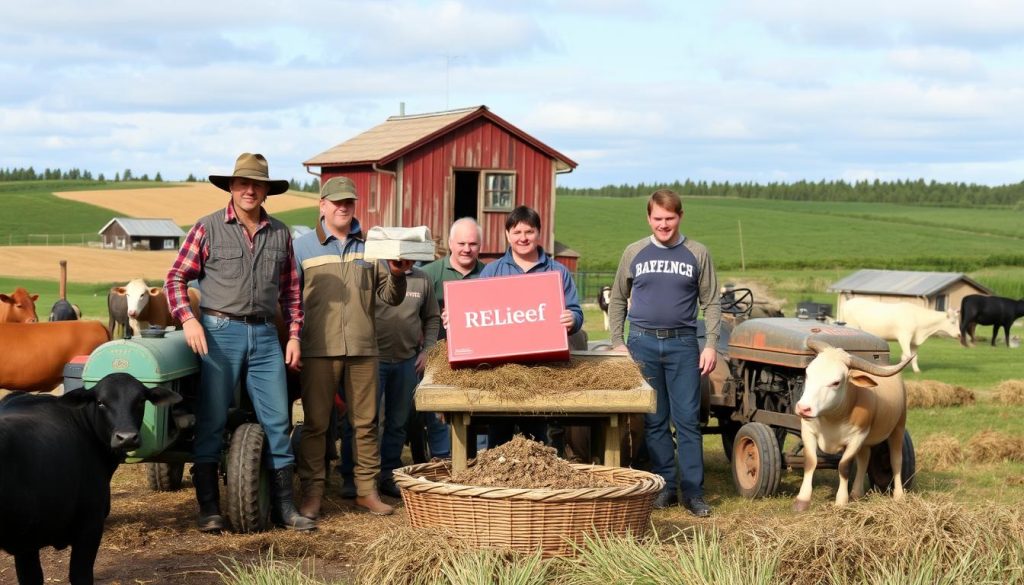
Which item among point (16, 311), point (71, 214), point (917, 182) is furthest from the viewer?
point (917, 182)

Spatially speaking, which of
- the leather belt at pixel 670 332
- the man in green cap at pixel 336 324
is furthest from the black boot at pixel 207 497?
the leather belt at pixel 670 332

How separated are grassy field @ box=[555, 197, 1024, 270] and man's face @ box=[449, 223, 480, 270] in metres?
44.3

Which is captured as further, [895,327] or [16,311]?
[895,327]

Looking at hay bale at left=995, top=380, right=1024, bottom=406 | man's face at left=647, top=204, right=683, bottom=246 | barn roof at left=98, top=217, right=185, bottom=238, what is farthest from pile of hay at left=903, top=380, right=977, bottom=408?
barn roof at left=98, top=217, right=185, bottom=238

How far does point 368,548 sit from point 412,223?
2389cm

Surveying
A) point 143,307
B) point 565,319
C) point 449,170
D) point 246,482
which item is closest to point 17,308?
point 143,307

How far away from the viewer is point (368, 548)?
17.7ft

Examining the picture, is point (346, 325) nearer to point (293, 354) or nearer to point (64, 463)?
point (293, 354)

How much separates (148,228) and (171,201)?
56.5 feet

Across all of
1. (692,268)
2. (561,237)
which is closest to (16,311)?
(692,268)

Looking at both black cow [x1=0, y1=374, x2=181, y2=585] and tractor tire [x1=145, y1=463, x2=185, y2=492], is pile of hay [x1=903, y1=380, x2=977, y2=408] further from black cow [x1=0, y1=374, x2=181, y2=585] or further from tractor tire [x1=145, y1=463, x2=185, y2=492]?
black cow [x1=0, y1=374, x2=181, y2=585]

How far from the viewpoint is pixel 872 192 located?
374ft

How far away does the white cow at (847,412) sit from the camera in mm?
8023

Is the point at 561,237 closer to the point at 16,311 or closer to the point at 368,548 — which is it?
the point at 16,311
